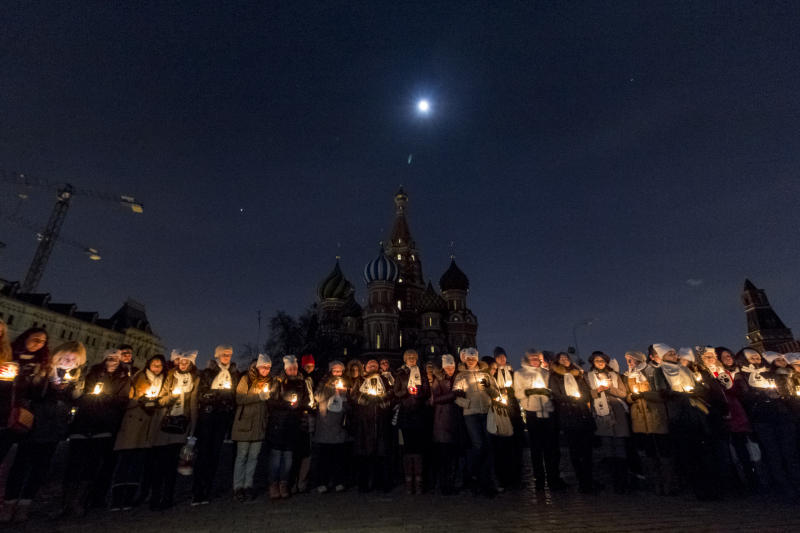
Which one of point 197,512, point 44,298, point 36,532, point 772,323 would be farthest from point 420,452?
point 772,323

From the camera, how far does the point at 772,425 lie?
7488 millimetres

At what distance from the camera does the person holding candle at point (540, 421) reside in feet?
24.2

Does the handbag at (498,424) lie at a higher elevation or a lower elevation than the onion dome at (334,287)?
lower

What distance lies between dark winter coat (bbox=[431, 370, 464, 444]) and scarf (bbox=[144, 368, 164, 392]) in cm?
468

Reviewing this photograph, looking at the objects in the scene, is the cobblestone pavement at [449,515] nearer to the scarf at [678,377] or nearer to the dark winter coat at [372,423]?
the dark winter coat at [372,423]

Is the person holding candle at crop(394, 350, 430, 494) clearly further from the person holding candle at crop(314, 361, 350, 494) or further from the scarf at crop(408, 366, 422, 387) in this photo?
the person holding candle at crop(314, 361, 350, 494)

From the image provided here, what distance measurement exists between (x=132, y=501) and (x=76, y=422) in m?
1.65

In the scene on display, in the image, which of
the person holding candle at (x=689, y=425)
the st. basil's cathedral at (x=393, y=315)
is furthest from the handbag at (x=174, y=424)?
the st. basil's cathedral at (x=393, y=315)

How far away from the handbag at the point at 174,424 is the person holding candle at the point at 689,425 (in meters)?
8.00

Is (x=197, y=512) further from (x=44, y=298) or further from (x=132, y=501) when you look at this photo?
(x=44, y=298)

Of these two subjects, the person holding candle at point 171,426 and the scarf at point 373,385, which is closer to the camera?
the person holding candle at point 171,426

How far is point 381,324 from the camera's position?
5038 centimetres

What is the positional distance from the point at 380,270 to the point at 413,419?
46.2 meters

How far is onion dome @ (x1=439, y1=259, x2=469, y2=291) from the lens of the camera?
59188mm
